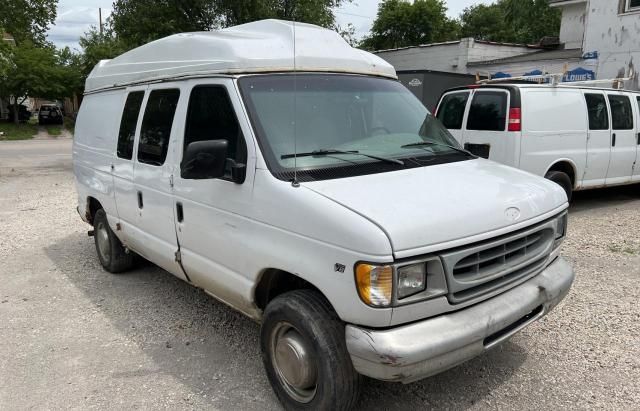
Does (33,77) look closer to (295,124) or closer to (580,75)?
(580,75)

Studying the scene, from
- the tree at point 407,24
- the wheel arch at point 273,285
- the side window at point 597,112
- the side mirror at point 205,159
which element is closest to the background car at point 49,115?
the tree at point 407,24

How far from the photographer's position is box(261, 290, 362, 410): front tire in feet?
9.01

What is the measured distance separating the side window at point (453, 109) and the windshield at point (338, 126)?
4.29m

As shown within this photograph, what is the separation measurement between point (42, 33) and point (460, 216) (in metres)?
53.1

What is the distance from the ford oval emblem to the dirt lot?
120 cm

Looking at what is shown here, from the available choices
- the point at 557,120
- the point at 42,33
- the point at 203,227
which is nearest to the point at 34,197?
the point at 203,227

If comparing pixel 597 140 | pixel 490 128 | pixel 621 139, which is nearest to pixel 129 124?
pixel 490 128

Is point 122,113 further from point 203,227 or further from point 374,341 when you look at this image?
point 374,341

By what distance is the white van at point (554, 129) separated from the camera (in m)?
7.39

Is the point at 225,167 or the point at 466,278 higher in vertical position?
the point at 225,167

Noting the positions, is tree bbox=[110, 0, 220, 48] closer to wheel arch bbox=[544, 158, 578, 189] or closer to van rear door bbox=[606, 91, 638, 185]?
van rear door bbox=[606, 91, 638, 185]

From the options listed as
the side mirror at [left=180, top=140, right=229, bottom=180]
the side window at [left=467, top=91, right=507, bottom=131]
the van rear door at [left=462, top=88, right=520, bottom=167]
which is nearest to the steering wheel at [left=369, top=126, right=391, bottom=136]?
the side mirror at [left=180, top=140, right=229, bottom=180]

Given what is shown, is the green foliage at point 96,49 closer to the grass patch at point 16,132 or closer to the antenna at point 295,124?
the grass patch at point 16,132

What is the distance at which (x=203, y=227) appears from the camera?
11.9 ft
